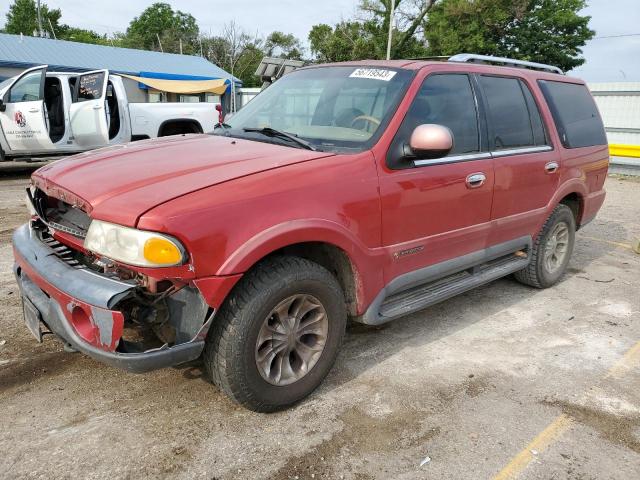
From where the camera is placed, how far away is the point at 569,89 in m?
4.83

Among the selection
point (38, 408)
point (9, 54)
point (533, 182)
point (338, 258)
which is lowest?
point (38, 408)

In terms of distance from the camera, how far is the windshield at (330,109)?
10.3 feet

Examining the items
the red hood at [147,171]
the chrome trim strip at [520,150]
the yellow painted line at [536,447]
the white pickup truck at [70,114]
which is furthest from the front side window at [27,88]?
the yellow painted line at [536,447]

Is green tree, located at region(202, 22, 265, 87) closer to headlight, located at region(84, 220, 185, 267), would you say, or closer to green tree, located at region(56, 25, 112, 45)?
green tree, located at region(56, 25, 112, 45)

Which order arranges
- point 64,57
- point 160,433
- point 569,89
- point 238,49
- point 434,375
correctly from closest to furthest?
1. point 160,433
2. point 434,375
3. point 569,89
4. point 64,57
5. point 238,49

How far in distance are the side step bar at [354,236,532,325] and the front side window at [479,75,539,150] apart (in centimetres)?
78

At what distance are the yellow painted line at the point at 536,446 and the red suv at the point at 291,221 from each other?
1004mm

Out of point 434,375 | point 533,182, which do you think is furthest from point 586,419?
point 533,182

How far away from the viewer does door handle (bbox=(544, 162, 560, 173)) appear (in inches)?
166

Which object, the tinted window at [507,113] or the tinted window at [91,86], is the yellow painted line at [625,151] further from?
the tinted window at [91,86]

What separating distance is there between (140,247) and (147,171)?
58cm

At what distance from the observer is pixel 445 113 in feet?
11.4

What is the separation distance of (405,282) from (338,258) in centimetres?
53

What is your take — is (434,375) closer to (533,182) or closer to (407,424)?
(407,424)
